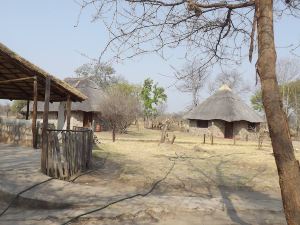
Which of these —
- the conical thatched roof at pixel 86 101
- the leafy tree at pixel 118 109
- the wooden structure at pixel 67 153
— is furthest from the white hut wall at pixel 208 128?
the wooden structure at pixel 67 153

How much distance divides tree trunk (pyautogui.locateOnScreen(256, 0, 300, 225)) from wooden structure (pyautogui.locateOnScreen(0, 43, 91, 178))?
19.0 feet

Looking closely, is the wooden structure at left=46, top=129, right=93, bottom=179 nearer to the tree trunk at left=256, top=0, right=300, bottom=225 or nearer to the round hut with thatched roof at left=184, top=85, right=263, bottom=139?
the tree trunk at left=256, top=0, right=300, bottom=225

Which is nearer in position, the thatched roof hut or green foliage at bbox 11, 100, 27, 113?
the thatched roof hut

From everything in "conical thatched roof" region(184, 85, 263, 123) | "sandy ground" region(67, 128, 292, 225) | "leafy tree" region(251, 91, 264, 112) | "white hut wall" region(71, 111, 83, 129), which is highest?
"leafy tree" region(251, 91, 264, 112)

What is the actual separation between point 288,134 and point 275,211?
4054mm

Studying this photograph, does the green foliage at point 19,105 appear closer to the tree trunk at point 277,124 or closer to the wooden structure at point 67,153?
the wooden structure at point 67,153

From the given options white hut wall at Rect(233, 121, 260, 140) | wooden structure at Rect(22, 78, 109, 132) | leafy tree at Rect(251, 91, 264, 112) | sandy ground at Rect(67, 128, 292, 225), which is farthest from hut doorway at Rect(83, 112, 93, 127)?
leafy tree at Rect(251, 91, 264, 112)

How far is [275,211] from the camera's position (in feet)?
22.4

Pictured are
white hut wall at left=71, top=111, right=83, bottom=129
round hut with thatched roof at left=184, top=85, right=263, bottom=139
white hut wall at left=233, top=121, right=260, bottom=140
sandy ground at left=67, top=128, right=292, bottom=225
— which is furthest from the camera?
round hut with thatched roof at left=184, top=85, right=263, bottom=139

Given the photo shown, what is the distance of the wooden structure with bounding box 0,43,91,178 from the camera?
9.50 m

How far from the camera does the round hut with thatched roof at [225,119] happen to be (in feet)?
117

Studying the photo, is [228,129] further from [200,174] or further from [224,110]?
[200,174]

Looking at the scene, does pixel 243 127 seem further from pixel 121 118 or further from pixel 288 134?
pixel 288 134

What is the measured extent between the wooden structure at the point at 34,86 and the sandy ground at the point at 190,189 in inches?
66.6
